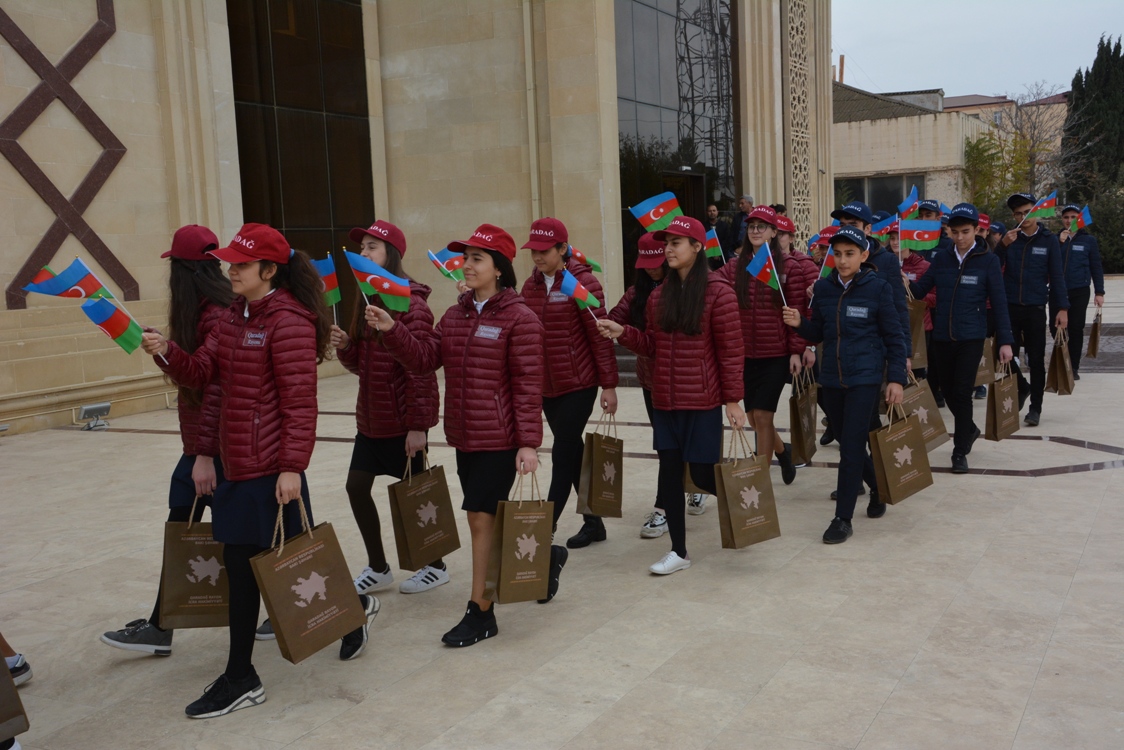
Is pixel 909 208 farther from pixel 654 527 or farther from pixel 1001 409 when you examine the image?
pixel 654 527

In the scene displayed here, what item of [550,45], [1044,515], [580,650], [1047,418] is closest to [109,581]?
[580,650]

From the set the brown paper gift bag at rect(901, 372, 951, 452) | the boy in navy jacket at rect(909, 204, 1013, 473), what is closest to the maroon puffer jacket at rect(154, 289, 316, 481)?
the brown paper gift bag at rect(901, 372, 951, 452)

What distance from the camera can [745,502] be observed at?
17.7ft

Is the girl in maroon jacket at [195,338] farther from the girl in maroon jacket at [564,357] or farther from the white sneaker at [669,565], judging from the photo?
the white sneaker at [669,565]

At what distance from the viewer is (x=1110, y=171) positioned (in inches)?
1641

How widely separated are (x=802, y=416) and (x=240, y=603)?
180 inches

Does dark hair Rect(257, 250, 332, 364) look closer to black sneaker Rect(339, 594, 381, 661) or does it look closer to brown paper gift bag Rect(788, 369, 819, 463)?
black sneaker Rect(339, 594, 381, 661)

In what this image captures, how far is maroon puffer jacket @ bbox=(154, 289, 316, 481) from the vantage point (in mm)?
3881

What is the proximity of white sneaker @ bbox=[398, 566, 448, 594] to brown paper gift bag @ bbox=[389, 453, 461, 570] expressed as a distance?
0.31 meters

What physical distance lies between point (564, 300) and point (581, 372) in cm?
44

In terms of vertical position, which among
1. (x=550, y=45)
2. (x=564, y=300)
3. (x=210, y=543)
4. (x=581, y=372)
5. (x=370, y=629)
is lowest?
(x=370, y=629)

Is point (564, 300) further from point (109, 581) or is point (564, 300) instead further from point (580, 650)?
point (109, 581)

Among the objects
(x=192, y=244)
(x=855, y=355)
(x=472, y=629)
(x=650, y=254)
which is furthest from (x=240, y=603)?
(x=855, y=355)

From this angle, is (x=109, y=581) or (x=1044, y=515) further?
(x=1044, y=515)
